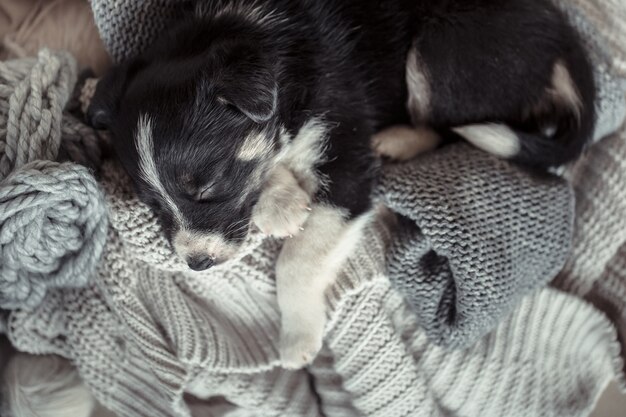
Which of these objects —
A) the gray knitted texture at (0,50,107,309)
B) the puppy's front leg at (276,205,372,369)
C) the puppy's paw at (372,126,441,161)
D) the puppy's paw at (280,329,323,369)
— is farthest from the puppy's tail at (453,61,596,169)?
the gray knitted texture at (0,50,107,309)

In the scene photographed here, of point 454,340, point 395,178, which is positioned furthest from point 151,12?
point 454,340

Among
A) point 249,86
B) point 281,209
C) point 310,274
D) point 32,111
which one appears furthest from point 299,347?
point 32,111

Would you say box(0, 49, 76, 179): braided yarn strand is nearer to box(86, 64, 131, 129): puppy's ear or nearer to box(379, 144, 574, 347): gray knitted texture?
box(86, 64, 131, 129): puppy's ear

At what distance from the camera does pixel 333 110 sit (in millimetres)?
1623

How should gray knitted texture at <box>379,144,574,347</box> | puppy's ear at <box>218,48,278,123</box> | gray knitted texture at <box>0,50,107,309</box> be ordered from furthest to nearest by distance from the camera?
1. gray knitted texture at <box>379,144,574,347</box>
2. gray knitted texture at <box>0,50,107,309</box>
3. puppy's ear at <box>218,48,278,123</box>

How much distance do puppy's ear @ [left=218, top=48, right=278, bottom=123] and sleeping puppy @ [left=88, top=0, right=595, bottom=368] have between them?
0.32 ft

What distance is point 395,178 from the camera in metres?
1.69

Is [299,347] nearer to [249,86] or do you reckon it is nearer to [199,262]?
[199,262]

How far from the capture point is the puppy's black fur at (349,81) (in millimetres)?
1421

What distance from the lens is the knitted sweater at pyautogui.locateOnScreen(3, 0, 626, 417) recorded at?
1.65 meters

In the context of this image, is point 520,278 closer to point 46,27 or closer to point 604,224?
point 604,224

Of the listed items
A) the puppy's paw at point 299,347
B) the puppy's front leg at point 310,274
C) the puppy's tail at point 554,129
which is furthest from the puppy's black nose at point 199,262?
the puppy's tail at point 554,129

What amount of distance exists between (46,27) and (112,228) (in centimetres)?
79

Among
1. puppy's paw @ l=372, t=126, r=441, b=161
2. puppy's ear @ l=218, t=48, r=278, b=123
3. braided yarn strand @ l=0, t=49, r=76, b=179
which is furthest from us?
puppy's paw @ l=372, t=126, r=441, b=161
